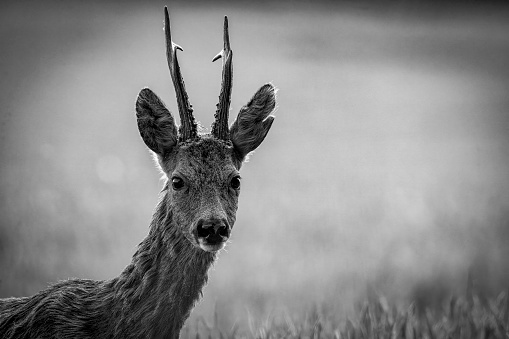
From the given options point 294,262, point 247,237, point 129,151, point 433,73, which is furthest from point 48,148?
point 433,73

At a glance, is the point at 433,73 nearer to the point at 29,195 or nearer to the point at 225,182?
the point at 29,195

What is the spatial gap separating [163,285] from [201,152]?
75 cm

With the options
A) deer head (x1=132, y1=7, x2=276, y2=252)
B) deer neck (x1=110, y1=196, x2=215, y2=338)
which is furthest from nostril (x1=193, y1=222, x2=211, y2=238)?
deer neck (x1=110, y1=196, x2=215, y2=338)

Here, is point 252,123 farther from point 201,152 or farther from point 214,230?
point 214,230

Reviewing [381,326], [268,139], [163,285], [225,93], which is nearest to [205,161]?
[225,93]

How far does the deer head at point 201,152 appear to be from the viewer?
382cm

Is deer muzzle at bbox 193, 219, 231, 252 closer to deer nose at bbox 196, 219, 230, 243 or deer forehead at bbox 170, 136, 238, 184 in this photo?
deer nose at bbox 196, 219, 230, 243

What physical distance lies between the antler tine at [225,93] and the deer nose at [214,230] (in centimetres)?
64

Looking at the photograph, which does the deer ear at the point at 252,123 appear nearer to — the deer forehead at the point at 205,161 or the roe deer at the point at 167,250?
the roe deer at the point at 167,250

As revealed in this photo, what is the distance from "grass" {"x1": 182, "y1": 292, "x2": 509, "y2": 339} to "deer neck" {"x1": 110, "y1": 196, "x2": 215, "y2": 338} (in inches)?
59.4

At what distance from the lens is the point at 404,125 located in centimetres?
1357

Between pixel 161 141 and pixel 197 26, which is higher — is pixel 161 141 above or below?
below

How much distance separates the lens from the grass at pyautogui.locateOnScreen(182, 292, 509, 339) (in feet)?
18.1

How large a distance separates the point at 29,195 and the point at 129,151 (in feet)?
10.5
